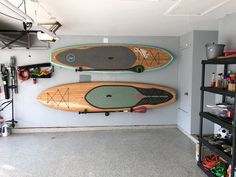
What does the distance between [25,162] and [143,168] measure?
171 centimetres

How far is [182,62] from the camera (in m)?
4.27

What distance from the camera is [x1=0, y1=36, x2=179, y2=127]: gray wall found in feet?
13.7

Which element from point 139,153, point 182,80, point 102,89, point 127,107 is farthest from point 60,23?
point 182,80

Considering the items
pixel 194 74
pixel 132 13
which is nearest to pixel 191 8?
pixel 132 13

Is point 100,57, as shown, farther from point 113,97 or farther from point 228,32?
point 228,32

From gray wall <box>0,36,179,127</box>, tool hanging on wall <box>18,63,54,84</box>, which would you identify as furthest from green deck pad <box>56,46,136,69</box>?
tool hanging on wall <box>18,63,54,84</box>

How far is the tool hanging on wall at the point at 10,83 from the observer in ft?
13.3

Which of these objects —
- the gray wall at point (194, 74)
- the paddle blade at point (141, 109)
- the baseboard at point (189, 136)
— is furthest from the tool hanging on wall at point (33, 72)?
the baseboard at point (189, 136)

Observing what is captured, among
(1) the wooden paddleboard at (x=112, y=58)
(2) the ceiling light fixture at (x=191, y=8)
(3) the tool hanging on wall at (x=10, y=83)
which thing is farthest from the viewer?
(1) the wooden paddleboard at (x=112, y=58)

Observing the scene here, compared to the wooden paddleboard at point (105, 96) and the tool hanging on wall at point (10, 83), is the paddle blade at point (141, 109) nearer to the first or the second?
the wooden paddleboard at point (105, 96)

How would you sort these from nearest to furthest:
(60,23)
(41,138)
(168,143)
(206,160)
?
(206,160) → (60,23) → (168,143) → (41,138)

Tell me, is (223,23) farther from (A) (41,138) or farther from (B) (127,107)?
(A) (41,138)

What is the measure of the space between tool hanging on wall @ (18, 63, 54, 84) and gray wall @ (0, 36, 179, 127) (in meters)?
0.12

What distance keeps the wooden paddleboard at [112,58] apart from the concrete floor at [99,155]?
1.40 metres
